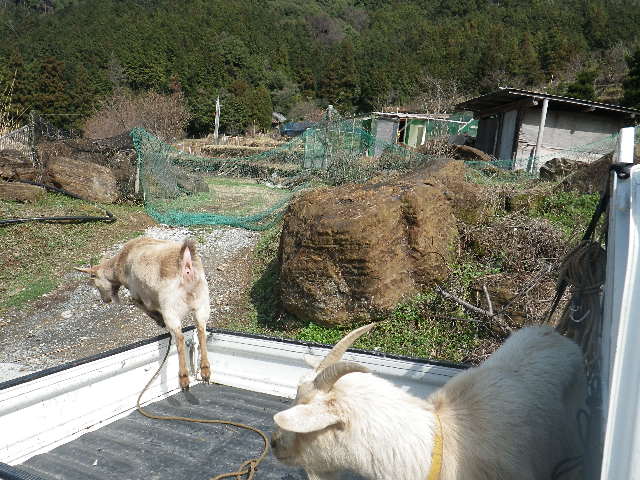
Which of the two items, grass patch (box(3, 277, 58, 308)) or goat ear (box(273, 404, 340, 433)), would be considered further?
grass patch (box(3, 277, 58, 308))

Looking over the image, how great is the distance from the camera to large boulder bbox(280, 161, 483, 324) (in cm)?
612

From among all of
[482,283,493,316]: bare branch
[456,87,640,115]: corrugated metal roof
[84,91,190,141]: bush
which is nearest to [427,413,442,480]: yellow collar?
[482,283,493,316]: bare branch

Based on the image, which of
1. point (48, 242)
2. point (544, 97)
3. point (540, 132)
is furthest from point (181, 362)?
point (540, 132)

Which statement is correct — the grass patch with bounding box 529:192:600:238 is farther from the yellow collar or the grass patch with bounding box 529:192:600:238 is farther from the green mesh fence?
the yellow collar

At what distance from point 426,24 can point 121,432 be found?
82.0 metres

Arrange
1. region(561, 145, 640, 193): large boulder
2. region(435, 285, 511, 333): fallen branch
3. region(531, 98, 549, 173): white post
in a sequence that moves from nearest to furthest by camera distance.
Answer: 1. region(435, 285, 511, 333): fallen branch
2. region(561, 145, 640, 193): large boulder
3. region(531, 98, 549, 173): white post

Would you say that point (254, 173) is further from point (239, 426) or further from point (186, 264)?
point (239, 426)

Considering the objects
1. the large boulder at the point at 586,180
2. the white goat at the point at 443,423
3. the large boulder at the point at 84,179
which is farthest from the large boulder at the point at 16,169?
the white goat at the point at 443,423

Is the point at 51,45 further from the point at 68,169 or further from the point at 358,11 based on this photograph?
the point at 358,11

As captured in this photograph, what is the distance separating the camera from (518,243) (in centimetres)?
667

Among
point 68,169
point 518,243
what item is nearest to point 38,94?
point 68,169

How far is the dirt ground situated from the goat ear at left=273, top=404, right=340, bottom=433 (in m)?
4.87

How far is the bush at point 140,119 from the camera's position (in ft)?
91.6

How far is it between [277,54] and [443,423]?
6989 centimetres
